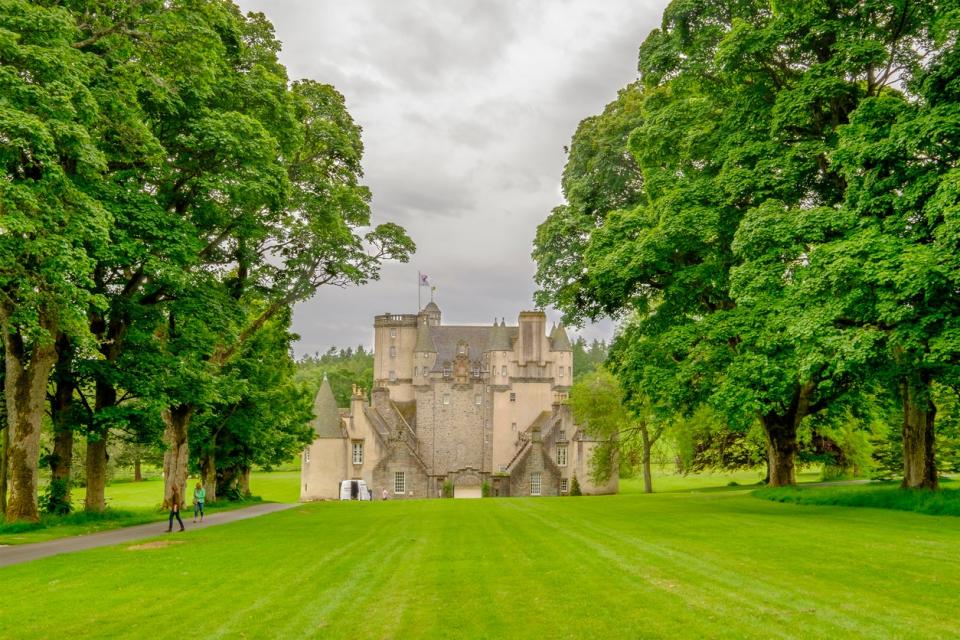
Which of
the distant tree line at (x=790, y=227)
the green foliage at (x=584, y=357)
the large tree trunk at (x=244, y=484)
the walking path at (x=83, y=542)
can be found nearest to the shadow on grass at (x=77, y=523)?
the walking path at (x=83, y=542)

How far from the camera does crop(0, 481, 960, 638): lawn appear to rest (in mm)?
8570

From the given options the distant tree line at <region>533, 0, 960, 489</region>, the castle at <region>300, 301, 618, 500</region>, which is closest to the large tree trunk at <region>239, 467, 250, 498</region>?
the castle at <region>300, 301, 618, 500</region>

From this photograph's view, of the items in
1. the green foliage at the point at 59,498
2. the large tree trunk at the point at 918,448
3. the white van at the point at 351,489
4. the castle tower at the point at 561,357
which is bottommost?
the white van at the point at 351,489

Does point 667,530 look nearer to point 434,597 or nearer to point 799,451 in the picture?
point 434,597

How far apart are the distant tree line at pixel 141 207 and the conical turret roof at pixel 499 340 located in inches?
1770

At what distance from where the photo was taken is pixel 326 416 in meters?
67.1

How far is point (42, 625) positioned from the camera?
360 inches

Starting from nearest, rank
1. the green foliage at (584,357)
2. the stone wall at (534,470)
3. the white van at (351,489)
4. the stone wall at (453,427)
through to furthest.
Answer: the white van at (351,489)
the stone wall at (534,470)
the stone wall at (453,427)
the green foliage at (584,357)

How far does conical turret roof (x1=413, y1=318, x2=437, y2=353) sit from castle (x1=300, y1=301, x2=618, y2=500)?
125 millimetres

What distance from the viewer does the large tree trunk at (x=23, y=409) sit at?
2067 centimetres

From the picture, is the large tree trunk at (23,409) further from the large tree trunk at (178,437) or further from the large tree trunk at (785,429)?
the large tree trunk at (785,429)

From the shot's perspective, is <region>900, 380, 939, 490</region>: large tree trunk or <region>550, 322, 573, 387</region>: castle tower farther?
<region>550, 322, 573, 387</region>: castle tower

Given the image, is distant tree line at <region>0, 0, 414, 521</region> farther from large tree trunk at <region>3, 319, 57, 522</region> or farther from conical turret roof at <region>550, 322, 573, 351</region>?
conical turret roof at <region>550, 322, 573, 351</region>

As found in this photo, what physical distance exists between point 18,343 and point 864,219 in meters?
23.8
